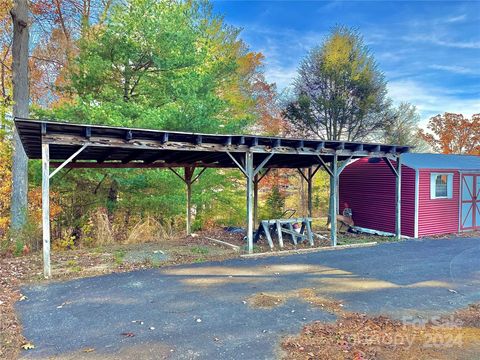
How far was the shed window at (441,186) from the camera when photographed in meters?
11.4

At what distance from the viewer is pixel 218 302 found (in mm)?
Answer: 4801

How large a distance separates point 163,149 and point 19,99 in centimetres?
529

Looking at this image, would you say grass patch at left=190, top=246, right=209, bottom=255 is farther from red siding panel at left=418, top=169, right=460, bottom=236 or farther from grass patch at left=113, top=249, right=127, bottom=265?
red siding panel at left=418, top=169, right=460, bottom=236

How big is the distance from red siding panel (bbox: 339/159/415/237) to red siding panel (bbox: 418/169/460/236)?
0.33 metres

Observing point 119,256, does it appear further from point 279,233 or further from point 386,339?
point 386,339

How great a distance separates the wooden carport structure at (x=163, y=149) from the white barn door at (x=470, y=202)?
3660 mm

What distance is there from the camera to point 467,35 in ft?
47.7

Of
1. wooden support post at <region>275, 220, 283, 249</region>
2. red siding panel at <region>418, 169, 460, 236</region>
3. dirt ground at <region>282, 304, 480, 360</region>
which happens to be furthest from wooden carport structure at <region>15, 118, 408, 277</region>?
dirt ground at <region>282, 304, 480, 360</region>

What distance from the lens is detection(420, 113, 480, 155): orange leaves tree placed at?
80.5 ft

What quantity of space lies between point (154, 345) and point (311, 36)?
18.0m

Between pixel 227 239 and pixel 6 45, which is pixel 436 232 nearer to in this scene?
pixel 227 239

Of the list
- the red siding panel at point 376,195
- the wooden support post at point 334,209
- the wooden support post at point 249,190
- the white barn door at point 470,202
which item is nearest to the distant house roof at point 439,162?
the white barn door at point 470,202

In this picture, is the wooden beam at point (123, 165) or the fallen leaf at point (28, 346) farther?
the wooden beam at point (123, 165)

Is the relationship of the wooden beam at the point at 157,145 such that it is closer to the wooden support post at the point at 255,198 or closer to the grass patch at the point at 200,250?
the grass patch at the point at 200,250
